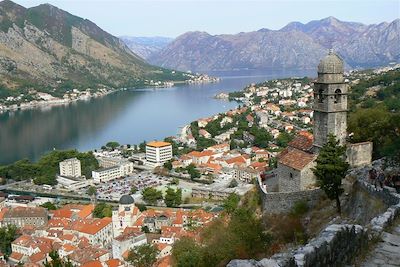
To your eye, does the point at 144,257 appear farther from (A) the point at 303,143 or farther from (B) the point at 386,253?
(B) the point at 386,253

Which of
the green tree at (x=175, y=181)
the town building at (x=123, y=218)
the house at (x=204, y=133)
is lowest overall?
the green tree at (x=175, y=181)

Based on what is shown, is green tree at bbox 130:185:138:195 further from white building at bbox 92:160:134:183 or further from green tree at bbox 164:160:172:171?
green tree at bbox 164:160:172:171

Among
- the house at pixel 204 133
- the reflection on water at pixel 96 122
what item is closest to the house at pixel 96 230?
the reflection on water at pixel 96 122

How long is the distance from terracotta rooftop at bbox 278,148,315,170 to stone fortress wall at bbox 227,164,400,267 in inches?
273

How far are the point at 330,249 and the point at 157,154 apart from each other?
39.0 metres

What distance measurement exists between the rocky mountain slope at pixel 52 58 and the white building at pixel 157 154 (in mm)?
66518

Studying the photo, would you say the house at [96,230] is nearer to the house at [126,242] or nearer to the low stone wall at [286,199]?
the house at [126,242]

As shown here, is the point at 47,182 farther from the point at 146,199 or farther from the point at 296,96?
the point at 296,96

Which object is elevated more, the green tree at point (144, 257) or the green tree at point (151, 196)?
the green tree at point (144, 257)

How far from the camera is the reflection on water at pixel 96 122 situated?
54.1 metres

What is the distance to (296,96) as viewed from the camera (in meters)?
78.7

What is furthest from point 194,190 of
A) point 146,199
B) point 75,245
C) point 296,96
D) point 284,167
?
point 296,96

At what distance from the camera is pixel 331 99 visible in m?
11.7

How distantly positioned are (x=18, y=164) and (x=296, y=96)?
51.1 meters
